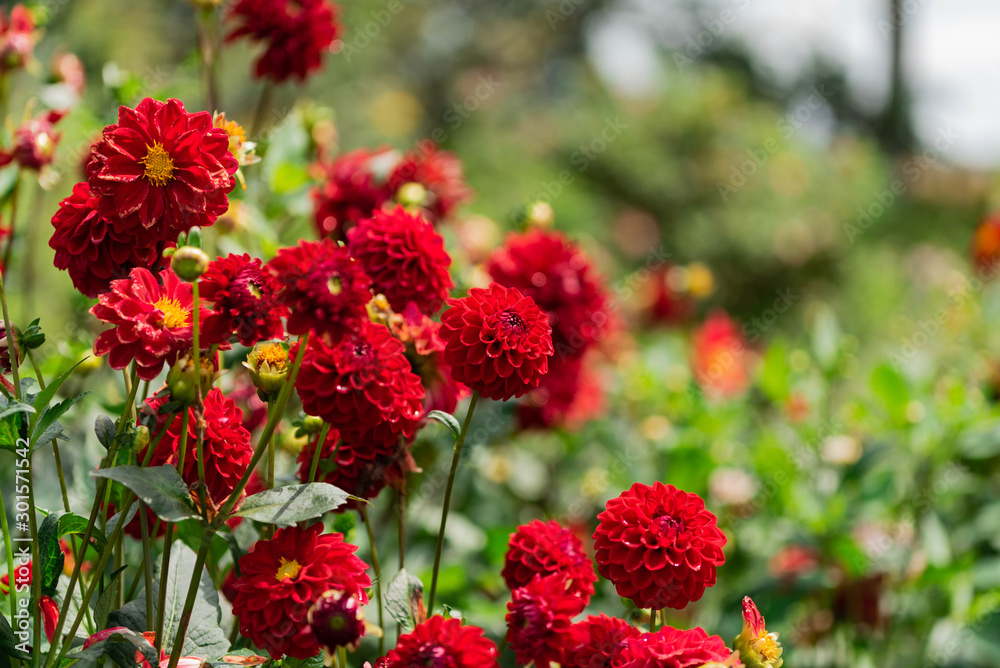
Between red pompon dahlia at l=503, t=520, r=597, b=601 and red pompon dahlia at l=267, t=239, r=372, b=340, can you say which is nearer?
red pompon dahlia at l=267, t=239, r=372, b=340

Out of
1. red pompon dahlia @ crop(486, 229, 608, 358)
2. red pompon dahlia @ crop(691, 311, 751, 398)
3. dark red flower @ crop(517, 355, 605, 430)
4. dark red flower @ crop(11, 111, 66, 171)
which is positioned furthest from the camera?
red pompon dahlia @ crop(691, 311, 751, 398)

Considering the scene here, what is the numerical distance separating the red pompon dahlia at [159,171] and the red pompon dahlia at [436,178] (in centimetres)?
47

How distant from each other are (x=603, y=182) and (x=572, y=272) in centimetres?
355

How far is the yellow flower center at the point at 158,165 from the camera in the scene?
555 mm

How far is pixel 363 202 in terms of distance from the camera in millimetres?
983

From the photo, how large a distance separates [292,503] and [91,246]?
23 cm

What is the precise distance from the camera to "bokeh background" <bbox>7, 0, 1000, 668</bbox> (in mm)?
1232

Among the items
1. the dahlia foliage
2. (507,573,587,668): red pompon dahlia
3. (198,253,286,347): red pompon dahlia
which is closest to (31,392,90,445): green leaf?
the dahlia foliage

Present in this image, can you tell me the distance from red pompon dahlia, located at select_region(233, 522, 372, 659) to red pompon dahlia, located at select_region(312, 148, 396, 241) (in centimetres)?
47

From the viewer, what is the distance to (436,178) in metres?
1.10

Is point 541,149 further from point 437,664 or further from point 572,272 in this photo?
point 437,664

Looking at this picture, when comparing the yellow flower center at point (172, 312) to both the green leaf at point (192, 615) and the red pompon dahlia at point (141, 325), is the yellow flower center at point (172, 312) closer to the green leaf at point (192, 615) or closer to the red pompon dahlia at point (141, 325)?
the red pompon dahlia at point (141, 325)

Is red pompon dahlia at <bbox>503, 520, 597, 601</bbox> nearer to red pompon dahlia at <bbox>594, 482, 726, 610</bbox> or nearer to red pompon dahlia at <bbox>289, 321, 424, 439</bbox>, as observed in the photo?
red pompon dahlia at <bbox>594, 482, 726, 610</bbox>

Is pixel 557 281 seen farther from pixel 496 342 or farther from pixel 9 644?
pixel 9 644
